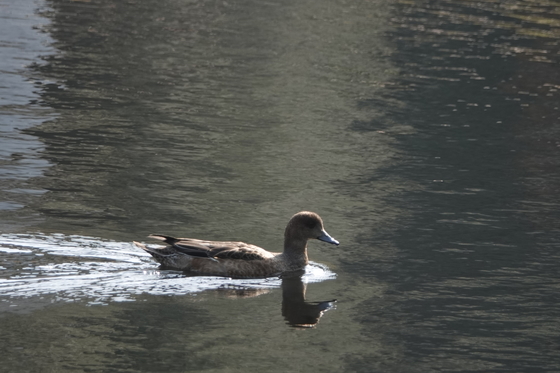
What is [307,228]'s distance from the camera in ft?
45.6

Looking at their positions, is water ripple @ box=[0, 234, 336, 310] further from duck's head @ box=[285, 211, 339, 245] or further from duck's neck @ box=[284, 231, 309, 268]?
duck's head @ box=[285, 211, 339, 245]

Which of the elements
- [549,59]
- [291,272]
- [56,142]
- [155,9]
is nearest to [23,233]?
[291,272]

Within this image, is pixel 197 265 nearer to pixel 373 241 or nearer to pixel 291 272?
pixel 291 272

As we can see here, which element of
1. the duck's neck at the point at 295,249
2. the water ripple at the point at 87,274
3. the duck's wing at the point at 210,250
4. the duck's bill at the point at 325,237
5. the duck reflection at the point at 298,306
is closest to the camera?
the duck reflection at the point at 298,306

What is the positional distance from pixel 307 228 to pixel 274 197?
11.6 ft

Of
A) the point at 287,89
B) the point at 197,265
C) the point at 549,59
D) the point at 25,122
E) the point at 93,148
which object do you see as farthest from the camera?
the point at 549,59

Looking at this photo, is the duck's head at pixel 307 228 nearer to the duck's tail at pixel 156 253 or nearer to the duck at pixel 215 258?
the duck at pixel 215 258

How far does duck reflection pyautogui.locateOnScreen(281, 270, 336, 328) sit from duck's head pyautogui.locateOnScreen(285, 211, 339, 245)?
0.71 metres

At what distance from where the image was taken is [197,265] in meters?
13.2

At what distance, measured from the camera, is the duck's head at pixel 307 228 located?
13.9 meters

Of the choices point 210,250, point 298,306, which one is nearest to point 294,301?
point 298,306

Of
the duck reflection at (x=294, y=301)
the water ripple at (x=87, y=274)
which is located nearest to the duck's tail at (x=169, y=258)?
the water ripple at (x=87, y=274)

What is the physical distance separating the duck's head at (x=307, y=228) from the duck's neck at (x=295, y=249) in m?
0.04

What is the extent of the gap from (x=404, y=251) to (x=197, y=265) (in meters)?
3.49
